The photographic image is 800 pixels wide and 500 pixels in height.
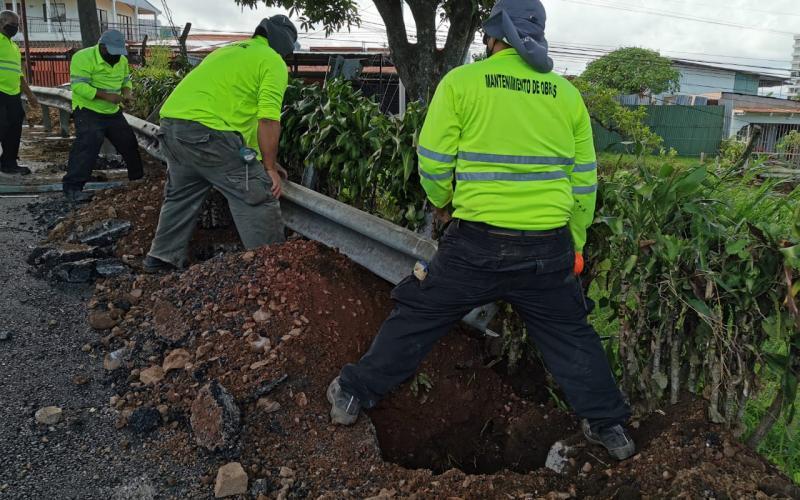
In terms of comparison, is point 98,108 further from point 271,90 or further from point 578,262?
point 578,262

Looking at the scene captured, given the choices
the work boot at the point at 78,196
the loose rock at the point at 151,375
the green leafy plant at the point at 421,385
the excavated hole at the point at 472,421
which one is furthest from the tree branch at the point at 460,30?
the loose rock at the point at 151,375

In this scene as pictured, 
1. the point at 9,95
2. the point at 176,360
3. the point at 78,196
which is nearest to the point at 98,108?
the point at 78,196

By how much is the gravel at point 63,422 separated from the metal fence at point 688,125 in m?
36.7

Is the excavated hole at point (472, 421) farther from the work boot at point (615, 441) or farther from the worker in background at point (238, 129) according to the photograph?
the worker in background at point (238, 129)

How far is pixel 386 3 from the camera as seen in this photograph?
10320mm

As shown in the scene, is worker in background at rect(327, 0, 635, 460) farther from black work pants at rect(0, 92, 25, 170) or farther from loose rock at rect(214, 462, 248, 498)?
black work pants at rect(0, 92, 25, 170)

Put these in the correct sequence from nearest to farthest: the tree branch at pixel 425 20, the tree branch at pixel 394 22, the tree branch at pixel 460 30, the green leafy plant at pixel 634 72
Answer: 1. the tree branch at pixel 460 30
2. the tree branch at pixel 425 20
3. the tree branch at pixel 394 22
4. the green leafy plant at pixel 634 72

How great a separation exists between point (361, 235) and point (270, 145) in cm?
114

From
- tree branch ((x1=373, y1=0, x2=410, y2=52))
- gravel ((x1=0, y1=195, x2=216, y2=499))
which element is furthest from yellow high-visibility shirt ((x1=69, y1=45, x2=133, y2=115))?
tree branch ((x1=373, y1=0, x2=410, y2=52))

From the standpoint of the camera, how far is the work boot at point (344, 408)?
10.3ft

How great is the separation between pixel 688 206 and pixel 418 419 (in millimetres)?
1654

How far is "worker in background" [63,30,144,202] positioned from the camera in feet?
24.0

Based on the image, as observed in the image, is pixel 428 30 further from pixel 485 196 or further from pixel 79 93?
pixel 485 196

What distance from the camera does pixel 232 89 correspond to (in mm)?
4809
